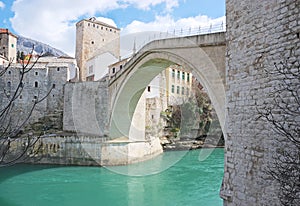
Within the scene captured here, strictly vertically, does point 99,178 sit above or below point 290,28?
below

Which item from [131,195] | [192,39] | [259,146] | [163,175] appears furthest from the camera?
[163,175]

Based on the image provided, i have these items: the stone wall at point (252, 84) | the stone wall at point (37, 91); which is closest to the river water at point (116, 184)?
the stone wall at point (37, 91)

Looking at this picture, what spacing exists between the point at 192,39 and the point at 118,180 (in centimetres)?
663

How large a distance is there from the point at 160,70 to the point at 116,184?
4.55m

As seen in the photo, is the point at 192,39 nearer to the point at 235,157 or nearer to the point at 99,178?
the point at 235,157

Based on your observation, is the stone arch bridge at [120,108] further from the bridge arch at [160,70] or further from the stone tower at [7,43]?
the stone tower at [7,43]

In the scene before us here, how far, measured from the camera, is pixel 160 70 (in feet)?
34.9

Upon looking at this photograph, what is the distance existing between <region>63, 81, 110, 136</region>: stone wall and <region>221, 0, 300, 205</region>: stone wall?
1022 cm

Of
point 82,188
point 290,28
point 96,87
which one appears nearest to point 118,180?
point 82,188

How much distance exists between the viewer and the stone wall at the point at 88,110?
13633 mm

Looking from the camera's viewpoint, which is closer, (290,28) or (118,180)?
(290,28)

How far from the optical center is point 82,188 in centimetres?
949

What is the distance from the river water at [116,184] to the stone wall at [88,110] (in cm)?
225

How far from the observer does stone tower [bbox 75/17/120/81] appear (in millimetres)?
22266
